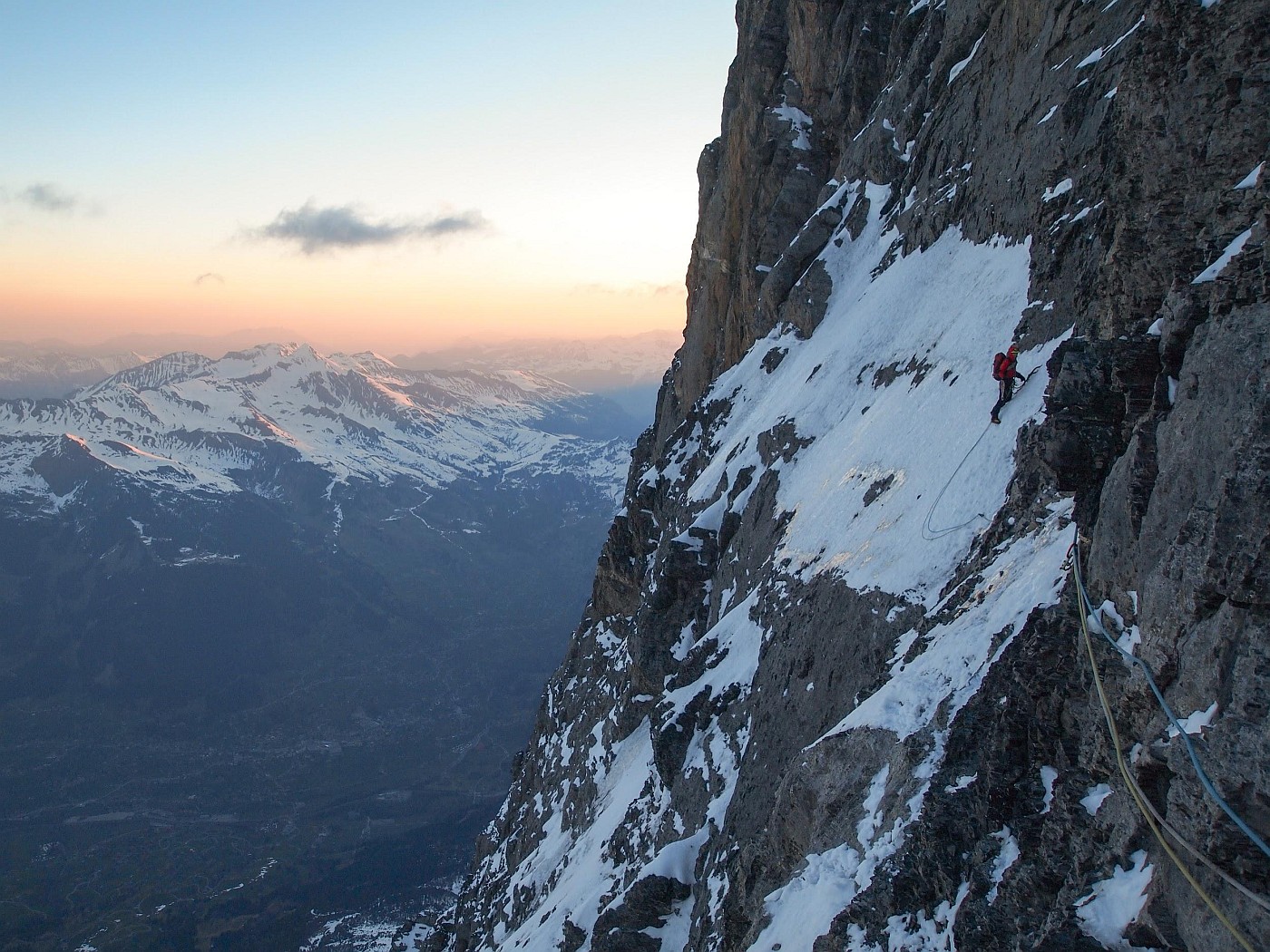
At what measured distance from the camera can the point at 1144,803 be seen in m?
10.0

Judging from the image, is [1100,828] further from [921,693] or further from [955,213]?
[955,213]

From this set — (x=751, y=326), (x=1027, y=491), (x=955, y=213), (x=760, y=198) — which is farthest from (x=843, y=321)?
(x=1027, y=491)

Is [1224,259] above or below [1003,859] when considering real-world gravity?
above

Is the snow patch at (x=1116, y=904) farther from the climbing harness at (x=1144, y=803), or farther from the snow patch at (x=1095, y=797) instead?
the snow patch at (x=1095, y=797)

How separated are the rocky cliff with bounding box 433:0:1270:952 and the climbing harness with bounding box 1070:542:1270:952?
3.3 inches

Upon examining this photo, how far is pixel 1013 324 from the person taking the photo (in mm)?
28703

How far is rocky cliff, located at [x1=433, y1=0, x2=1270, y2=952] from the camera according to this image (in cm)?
1021

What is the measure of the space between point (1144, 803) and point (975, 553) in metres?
11.4

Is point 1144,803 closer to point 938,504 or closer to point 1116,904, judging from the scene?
point 1116,904

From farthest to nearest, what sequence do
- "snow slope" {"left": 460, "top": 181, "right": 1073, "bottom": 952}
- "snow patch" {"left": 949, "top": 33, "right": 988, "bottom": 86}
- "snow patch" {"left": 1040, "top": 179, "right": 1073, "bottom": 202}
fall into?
"snow patch" {"left": 949, "top": 33, "right": 988, "bottom": 86} → "snow patch" {"left": 1040, "top": 179, "right": 1073, "bottom": 202} → "snow slope" {"left": 460, "top": 181, "right": 1073, "bottom": 952}

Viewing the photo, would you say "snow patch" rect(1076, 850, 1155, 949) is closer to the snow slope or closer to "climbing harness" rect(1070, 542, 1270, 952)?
"climbing harness" rect(1070, 542, 1270, 952)

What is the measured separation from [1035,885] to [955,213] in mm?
36424

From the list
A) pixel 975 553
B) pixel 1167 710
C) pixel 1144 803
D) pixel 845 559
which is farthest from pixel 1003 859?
pixel 845 559

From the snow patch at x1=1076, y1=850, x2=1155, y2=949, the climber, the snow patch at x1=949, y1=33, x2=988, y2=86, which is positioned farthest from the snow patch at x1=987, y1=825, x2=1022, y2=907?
the snow patch at x1=949, y1=33, x2=988, y2=86
